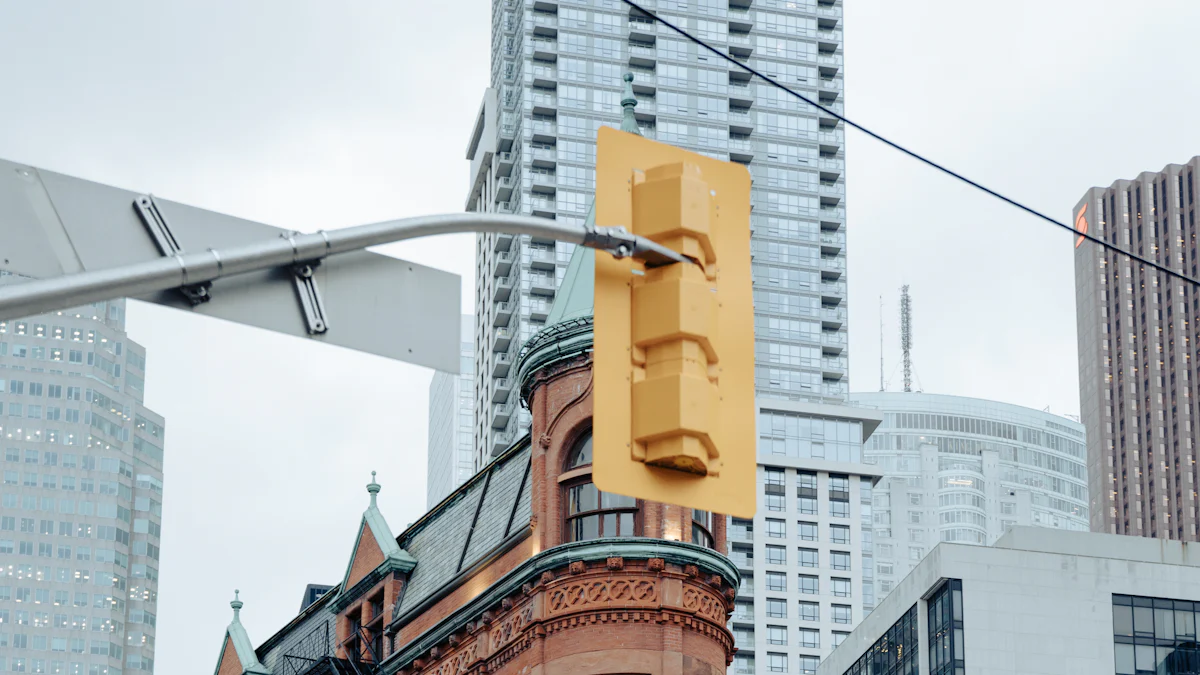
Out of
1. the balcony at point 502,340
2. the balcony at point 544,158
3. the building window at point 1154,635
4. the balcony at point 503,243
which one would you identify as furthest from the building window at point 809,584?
the building window at point 1154,635

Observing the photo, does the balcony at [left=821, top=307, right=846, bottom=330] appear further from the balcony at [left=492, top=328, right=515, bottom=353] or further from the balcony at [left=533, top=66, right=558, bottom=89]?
the balcony at [left=533, top=66, right=558, bottom=89]

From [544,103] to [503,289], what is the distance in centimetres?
1731

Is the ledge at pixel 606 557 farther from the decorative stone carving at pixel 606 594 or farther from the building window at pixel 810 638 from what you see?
the building window at pixel 810 638

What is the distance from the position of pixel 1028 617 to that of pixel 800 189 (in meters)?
104

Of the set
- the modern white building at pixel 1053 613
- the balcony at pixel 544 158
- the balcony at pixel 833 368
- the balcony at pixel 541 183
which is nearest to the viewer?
the modern white building at pixel 1053 613

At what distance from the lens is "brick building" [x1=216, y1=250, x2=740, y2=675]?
3712 cm

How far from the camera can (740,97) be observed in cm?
19800

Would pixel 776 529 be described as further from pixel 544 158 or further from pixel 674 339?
pixel 674 339

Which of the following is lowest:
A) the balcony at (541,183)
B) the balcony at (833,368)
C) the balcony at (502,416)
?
the balcony at (502,416)

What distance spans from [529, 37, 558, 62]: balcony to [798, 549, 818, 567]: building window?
50.0 m

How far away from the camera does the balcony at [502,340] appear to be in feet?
610

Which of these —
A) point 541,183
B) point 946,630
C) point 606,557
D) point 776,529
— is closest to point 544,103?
point 541,183

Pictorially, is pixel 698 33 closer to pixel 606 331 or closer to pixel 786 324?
pixel 786 324

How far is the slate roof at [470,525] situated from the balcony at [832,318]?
502 ft
